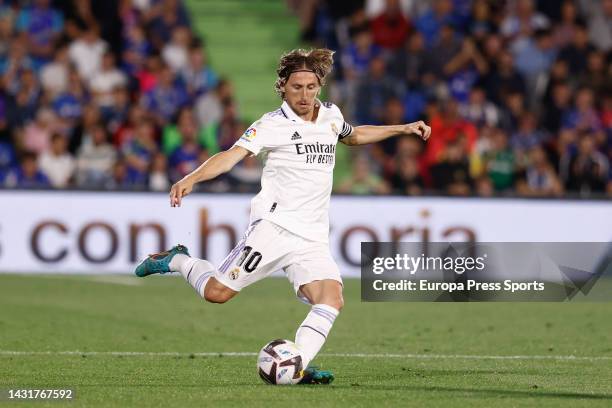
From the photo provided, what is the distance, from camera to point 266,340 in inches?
488

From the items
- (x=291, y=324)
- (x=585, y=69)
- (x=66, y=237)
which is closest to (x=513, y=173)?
(x=585, y=69)

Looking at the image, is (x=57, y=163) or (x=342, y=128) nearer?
(x=342, y=128)

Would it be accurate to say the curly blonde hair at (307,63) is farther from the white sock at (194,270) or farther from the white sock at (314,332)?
the white sock at (314,332)

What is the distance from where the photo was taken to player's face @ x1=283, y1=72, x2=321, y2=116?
944cm

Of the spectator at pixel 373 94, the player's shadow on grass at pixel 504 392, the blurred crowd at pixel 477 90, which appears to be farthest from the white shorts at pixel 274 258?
the spectator at pixel 373 94

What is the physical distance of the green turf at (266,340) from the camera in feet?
28.6

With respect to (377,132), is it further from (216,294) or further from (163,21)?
(163,21)

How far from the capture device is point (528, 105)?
77.3 feet

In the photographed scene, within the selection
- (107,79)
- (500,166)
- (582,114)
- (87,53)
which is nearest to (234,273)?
(500,166)

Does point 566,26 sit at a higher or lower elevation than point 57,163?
higher

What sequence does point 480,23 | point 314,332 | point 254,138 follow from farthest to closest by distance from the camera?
point 480,23
point 254,138
point 314,332

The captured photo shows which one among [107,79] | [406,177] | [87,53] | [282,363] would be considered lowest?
[282,363]

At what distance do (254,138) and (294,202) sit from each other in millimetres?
515

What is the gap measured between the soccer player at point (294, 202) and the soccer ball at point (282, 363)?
236 mm
